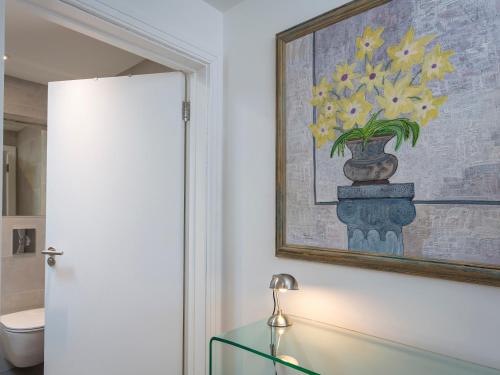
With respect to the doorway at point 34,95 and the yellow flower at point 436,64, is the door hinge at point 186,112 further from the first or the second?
the yellow flower at point 436,64

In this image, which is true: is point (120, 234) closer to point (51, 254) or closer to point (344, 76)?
point (51, 254)

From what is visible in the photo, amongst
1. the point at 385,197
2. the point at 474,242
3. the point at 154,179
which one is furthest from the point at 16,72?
the point at 474,242

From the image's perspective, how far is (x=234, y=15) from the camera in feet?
5.81

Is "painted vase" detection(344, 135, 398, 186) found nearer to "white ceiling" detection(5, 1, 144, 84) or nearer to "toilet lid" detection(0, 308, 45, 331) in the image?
"white ceiling" detection(5, 1, 144, 84)

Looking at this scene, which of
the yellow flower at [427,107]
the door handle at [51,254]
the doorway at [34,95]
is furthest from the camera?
the doorway at [34,95]

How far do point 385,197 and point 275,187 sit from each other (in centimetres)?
50

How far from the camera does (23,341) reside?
2387mm

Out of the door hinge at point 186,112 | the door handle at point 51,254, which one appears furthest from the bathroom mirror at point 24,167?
the door hinge at point 186,112

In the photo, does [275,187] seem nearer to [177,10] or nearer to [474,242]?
[474,242]

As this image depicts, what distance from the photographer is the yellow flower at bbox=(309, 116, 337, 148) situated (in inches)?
52.9

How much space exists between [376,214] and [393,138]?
268 millimetres

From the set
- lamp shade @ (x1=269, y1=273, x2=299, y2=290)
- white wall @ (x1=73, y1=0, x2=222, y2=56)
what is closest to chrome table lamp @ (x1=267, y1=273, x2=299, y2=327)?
lamp shade @ (x1=269, y1=273, x2=299, y2=290)

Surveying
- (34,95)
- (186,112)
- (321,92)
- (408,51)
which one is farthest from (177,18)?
(34,95)

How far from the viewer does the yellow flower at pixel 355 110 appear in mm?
1250
